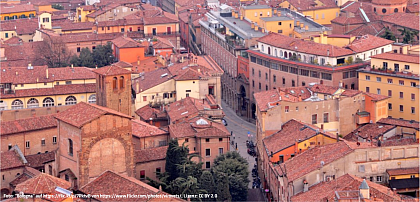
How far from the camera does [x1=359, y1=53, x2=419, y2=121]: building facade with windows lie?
85.7m

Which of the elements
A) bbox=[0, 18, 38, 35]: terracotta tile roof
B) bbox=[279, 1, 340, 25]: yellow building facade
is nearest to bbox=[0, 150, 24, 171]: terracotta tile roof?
bbox=[0, 18, 38, 35]: terracotta tile roof

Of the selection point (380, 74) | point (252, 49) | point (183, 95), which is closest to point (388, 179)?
point (380, 74)

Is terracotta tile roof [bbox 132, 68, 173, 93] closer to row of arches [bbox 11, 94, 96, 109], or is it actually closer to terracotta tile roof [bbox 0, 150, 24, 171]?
row of arches [bbox 11, 94, 96, 109]

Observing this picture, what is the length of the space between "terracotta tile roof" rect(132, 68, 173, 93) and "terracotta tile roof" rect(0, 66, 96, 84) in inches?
160

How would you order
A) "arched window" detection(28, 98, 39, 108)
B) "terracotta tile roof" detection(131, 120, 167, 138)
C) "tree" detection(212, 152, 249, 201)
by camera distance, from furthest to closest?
"arched window" detection(28, 98, 39, 108)
"terracotta tile roof" detection(131, 120, 167, 138)
"tree" detection(212, 152, 249, 201)

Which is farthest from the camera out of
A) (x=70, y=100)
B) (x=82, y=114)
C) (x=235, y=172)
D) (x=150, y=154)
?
(x=70, y=100)

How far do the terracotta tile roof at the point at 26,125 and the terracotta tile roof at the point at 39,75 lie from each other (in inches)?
366

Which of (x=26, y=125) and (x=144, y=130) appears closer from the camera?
(x=144, y=130)

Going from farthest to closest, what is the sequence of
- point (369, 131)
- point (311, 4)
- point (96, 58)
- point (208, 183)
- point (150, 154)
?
1. point (311, 4)
2. point (96, 58)
3. point (369, 131)
4. point (150, 154)
5. point (208, 183)

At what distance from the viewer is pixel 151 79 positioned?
95.8 m

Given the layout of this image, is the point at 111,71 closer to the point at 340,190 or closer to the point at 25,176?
the point at 25,176

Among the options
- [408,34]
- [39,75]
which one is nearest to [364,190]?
[39,75]

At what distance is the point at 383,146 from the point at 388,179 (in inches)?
91.2

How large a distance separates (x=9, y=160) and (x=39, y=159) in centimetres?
296
